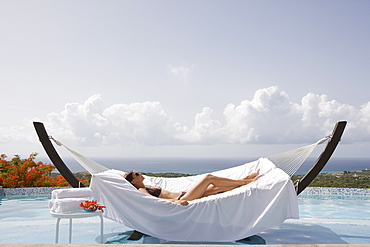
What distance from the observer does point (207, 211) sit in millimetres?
2824

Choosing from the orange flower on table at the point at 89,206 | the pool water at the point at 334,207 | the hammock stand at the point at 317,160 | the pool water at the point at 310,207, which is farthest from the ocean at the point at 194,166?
the orange flower on table at the point at 89,206

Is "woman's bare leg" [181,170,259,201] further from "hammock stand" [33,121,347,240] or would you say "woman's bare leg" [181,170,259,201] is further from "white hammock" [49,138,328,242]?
"hammock stand" [33,121,347,240]

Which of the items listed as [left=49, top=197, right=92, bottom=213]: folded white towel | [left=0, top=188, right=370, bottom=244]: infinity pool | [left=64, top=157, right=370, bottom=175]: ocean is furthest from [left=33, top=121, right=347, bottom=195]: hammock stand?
[left=64, top=157, right=370, bottom=175]: ocean

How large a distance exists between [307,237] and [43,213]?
3.12m

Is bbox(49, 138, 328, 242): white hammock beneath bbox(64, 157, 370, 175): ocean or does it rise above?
above

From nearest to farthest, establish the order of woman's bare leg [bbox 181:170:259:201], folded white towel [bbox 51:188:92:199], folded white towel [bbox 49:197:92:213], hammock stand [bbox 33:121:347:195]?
folded white towel [bbox 49:197:92:213] → folded white towel [bbox 51:188:92:199] → woman's bare leg [bbox 181:170:259:201] → hammock stand [bbox 33:121:347:195]

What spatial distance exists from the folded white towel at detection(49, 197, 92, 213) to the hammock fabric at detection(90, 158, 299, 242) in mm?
363

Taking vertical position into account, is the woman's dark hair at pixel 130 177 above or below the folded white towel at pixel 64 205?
above

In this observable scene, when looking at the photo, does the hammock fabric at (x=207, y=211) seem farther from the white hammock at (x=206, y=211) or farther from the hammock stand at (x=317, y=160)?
the hammock stand at (x=317, y=160)

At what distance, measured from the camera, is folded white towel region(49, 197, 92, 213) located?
2.50m

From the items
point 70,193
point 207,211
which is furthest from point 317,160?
point 70,193

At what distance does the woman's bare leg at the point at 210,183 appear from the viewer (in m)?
3.20

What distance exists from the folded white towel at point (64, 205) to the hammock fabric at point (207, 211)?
14.3 inches

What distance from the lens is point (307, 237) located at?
314cm
